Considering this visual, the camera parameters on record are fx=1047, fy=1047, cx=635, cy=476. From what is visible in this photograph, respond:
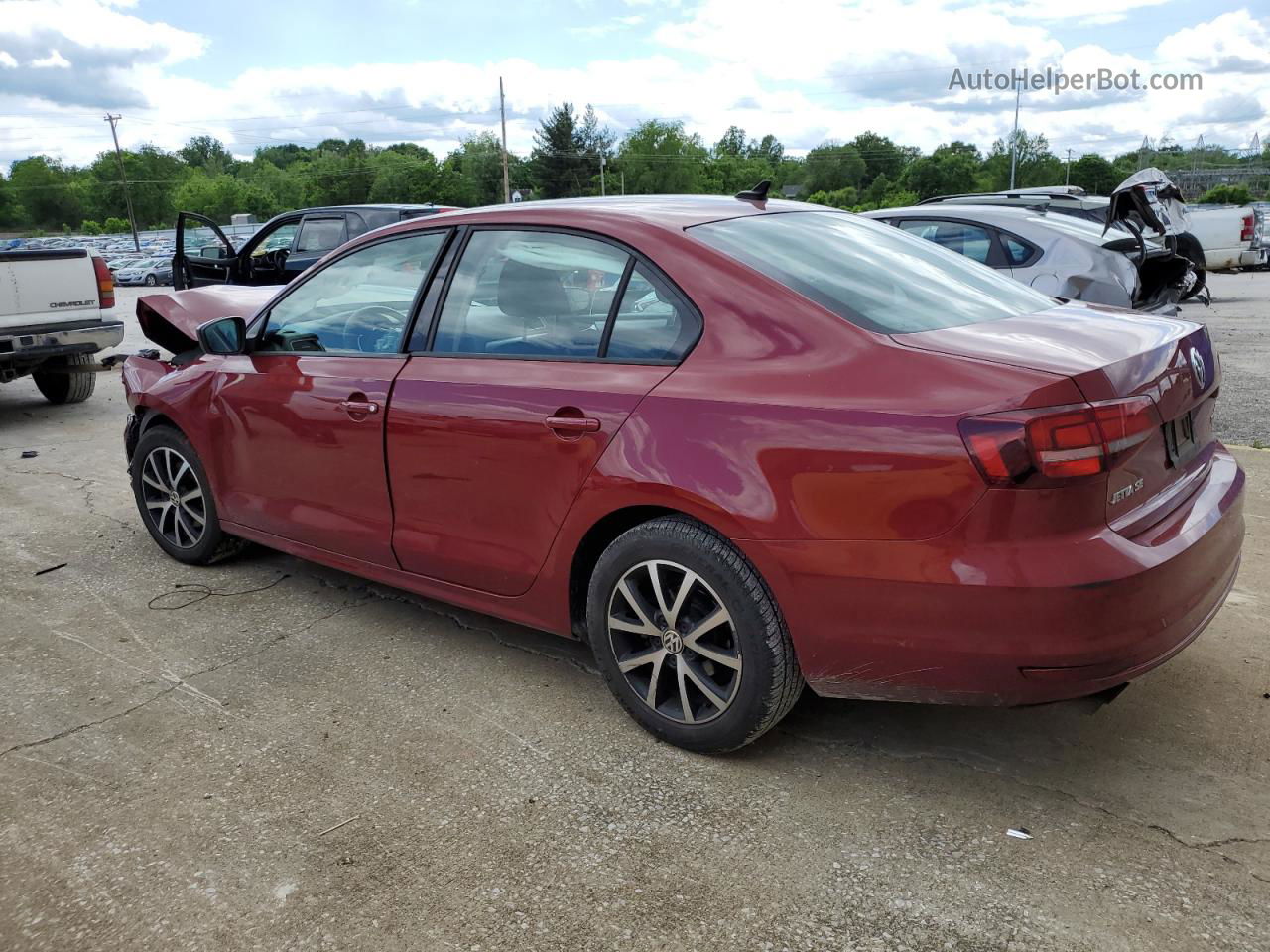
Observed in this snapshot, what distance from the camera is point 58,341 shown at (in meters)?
8.73

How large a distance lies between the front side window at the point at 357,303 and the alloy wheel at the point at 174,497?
0.92 m

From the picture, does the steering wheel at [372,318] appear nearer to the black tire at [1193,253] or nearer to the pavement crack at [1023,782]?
the pavement crack at [1023,782]

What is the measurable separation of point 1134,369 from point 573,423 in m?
1.53

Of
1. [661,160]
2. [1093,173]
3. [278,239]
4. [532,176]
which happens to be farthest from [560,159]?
[278,239]

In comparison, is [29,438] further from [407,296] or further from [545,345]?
[545,345]

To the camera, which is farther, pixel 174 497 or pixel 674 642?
pixel 174 497

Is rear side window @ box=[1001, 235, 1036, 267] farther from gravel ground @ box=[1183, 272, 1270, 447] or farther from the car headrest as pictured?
the car headrest

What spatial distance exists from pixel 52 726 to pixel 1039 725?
3193 mm

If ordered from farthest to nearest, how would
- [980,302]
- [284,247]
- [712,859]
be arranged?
[284,247] → [980,302] → [712,859]

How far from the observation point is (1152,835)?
2652mm

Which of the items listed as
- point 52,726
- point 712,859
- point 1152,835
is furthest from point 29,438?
point 1152,835

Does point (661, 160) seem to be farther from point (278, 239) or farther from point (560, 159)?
point (278, 239)

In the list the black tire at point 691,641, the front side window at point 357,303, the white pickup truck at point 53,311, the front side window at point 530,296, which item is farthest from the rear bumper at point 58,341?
the black tire at point 691,641

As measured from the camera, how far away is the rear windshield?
2.94 m
